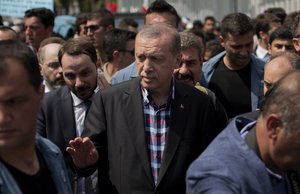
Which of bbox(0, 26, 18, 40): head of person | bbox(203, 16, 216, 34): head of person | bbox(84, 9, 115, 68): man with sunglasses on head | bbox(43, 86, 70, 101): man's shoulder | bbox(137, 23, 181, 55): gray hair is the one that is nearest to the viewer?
bbox(137, 23, 181, 55): gray hair

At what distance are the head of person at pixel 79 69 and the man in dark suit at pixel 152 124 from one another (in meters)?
0.56

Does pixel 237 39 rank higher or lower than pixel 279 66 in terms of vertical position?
lower

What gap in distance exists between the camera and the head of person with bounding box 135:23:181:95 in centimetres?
498

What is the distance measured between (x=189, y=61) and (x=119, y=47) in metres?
2.34

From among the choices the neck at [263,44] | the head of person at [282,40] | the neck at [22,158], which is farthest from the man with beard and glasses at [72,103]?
the neck at [263,44]

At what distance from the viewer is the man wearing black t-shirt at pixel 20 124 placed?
3.01 meters

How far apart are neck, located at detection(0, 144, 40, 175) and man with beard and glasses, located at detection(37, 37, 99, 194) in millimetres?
2031

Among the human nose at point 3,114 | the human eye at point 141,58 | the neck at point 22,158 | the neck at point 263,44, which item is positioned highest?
the human nose at point 3,114

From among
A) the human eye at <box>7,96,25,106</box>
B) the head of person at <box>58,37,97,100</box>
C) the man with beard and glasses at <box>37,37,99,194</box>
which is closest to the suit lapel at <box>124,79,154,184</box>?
the man with beard and glasses at <box>37,37,99,194</box>

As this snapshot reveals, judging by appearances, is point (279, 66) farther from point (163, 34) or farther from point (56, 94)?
point (56, 94)

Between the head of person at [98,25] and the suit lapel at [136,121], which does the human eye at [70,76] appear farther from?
the head of person at [98,25]

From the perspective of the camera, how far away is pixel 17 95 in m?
3.02

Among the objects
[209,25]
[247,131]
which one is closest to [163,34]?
[247,131]

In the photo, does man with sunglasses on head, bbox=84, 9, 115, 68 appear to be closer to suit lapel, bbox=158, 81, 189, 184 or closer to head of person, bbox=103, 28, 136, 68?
head of person, bbox=103, 28, 136, 68
